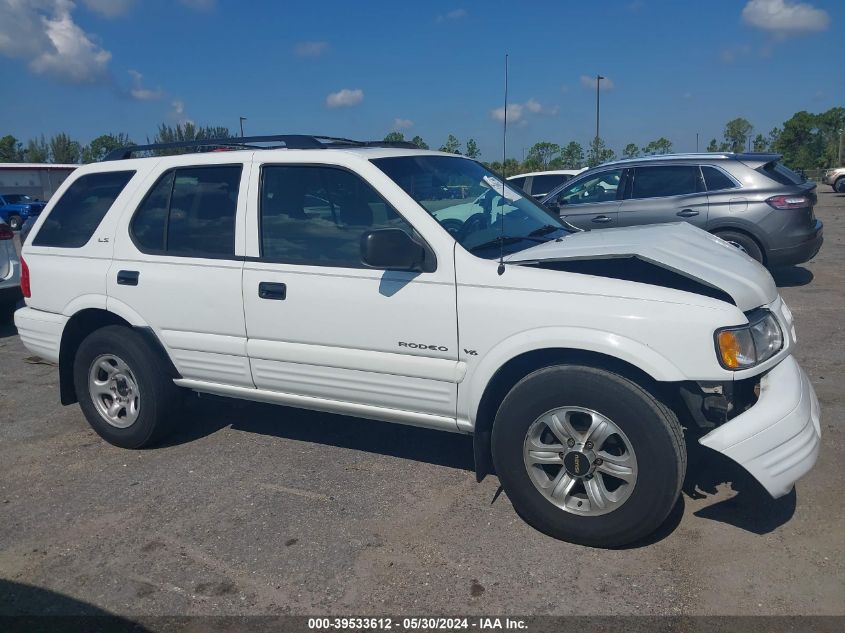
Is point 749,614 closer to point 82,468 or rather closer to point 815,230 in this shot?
point 82,468

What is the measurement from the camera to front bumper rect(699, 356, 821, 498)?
3.16 metres

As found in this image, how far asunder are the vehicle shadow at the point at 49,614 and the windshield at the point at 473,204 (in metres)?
2.36

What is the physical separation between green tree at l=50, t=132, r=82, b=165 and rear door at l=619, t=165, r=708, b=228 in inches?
2767

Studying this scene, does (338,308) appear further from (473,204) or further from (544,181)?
(544,181)

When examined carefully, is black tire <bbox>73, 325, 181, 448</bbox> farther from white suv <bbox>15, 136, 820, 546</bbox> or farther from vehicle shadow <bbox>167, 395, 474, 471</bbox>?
vehicle shadow <bbox>167, 395, 474, 471</bbox>

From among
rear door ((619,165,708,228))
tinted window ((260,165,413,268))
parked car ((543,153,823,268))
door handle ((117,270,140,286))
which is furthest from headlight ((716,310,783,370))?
rear door ((619,165,708,228))

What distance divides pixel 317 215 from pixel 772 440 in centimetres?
261

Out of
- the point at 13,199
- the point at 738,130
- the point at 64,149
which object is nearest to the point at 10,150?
the point at 64,149

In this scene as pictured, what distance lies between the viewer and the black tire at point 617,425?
324cm

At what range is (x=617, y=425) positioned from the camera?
10.9 ft

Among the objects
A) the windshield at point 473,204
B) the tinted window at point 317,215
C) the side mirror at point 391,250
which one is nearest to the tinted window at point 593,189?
the windshield at point 473,204

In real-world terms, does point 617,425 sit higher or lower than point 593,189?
lower

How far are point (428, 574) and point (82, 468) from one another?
261 cm

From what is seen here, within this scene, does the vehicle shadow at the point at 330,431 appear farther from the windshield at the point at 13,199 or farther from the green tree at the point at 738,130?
the green tree at the point at 738,130
